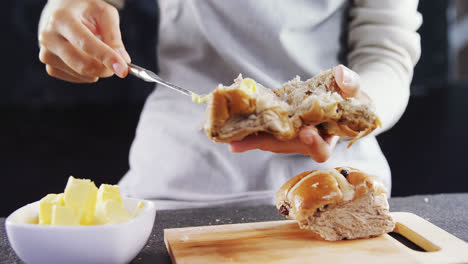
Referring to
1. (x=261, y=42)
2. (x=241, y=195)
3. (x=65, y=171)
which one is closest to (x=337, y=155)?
(x=241, y=195)

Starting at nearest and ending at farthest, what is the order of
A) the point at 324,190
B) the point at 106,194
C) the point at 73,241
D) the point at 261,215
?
the point at 73,241 → the point at 106,194 → the point at 324,190 → the point at 261,215

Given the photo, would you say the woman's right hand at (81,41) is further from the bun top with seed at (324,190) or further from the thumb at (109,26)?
the bun top with seed at (324,190)

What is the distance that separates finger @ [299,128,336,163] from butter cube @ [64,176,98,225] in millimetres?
485

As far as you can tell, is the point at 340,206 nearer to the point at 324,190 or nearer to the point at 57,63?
the point at 324,190

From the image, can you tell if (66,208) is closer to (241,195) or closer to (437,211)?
(241,195)

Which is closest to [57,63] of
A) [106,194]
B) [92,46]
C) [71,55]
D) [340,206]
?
[71,55]

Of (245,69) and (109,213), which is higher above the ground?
(245,69)

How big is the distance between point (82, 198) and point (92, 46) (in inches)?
16.8

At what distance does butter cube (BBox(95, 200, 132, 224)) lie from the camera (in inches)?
39.4

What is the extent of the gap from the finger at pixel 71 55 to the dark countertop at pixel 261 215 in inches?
19.2

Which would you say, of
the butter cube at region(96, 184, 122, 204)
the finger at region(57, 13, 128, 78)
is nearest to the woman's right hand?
the finger at region(57, 13, 128, 78)

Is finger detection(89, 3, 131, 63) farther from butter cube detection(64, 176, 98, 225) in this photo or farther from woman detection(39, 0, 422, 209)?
butter cube detection(64, 176, 98, 225)

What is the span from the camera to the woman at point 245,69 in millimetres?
1663

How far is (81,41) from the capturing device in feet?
4.13
